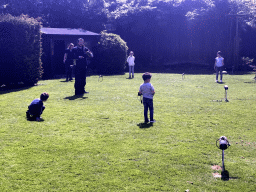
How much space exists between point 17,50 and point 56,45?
8.96 m

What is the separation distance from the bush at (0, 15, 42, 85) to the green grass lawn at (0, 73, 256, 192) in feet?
17.8

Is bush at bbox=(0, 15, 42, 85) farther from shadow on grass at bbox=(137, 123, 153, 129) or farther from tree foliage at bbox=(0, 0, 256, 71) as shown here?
tree foliage at bbox=(0, 0, 256, 71)

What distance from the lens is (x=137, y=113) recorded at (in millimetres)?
10109

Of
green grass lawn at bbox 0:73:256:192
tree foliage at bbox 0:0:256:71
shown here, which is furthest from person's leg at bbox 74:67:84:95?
tree foliage at bbox 0:0:256:71

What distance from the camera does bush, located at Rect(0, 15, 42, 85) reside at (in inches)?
647

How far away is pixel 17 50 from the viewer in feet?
54.4

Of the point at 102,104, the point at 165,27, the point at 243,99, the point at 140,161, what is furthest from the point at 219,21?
the point at 140,161

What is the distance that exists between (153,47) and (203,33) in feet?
17.2

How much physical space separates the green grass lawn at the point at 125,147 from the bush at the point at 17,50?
213 inches

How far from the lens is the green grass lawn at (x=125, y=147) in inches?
194

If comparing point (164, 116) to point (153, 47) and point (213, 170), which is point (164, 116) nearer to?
point (213, 170)

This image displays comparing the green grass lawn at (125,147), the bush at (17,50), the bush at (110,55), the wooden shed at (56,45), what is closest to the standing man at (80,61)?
the green grass lawn at (125,147)

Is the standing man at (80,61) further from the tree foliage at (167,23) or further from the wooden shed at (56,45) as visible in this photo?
the tree foliage at (167,23)

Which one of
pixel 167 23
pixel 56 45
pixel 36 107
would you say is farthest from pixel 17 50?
pixel 167 23
